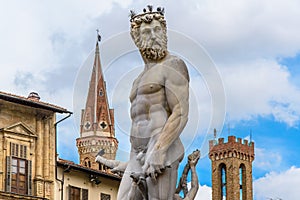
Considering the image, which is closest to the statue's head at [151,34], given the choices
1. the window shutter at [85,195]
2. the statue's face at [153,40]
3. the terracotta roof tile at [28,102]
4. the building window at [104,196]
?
the statue's face at [153,40]

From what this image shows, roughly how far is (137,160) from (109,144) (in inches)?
3939

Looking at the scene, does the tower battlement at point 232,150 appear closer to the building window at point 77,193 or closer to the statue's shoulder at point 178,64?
the building window at point 77,193

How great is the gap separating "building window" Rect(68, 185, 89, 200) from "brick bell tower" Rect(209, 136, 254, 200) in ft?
307

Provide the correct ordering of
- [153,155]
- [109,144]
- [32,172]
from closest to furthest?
[153,155] → [32,172] → [109,144]

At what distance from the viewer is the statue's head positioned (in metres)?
12.8

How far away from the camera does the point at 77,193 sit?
4853 centimetres

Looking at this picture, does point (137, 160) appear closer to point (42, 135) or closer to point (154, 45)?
point (154, 45)

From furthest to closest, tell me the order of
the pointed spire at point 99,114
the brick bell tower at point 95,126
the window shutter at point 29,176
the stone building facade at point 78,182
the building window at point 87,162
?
the pointed spire at point 99,114 < the brick bell tower at point 95,126 < the building window at point 87,162 < the stone building facade at point 78,182 < the window shutter at point 29,176

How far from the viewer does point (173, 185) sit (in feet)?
41.3

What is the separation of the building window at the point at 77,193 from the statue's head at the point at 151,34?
36.0 metres

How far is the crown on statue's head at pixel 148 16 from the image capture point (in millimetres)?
12812

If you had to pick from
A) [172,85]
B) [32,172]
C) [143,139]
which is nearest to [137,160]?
[143,139]

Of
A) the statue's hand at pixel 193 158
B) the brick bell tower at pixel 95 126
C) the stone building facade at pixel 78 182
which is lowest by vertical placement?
the statue's hand at pixel 193 158

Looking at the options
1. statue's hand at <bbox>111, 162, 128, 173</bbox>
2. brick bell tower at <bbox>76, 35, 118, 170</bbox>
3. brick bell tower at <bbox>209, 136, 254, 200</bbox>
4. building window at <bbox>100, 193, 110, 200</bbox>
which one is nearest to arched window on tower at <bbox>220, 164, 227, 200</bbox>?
brick bell tower at <bbox>209, 136, 254, 200</bbox>
